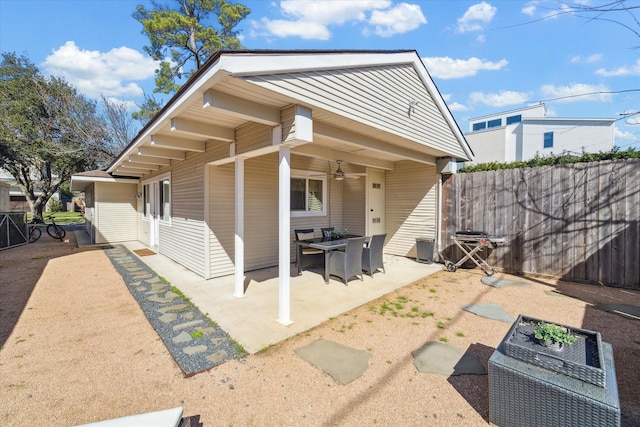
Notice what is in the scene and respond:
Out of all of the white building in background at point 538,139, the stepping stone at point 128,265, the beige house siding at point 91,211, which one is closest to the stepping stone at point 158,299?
the stepping stone at point 128,265

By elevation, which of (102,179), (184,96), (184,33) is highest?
(184,33)

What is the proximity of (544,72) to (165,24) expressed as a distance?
16987mm

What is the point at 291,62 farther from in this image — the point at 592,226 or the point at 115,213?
the point at 115,213

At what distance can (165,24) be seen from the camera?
567 inches

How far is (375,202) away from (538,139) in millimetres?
16121

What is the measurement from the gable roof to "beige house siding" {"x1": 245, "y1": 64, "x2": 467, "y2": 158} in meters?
0.01

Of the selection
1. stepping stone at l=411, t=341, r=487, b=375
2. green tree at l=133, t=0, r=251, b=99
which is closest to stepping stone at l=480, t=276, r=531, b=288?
stepping stone at l=411, t=341, r=487, b=375

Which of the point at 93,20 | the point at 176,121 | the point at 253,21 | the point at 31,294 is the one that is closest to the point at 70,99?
the point at 93,20

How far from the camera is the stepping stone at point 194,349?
300 centimetres

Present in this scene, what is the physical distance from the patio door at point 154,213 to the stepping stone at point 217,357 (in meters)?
7.05

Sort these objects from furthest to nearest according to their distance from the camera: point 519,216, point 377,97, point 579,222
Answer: point 519,216
point 579,222
point 377,97

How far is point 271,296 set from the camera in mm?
4637

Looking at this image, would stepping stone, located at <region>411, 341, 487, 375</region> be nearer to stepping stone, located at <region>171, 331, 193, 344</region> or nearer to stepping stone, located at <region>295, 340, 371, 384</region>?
stepping stone, located at <region>295, 340, 371, 384</region>

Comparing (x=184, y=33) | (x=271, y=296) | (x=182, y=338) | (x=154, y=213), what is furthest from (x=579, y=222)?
(x=184, y=33)
